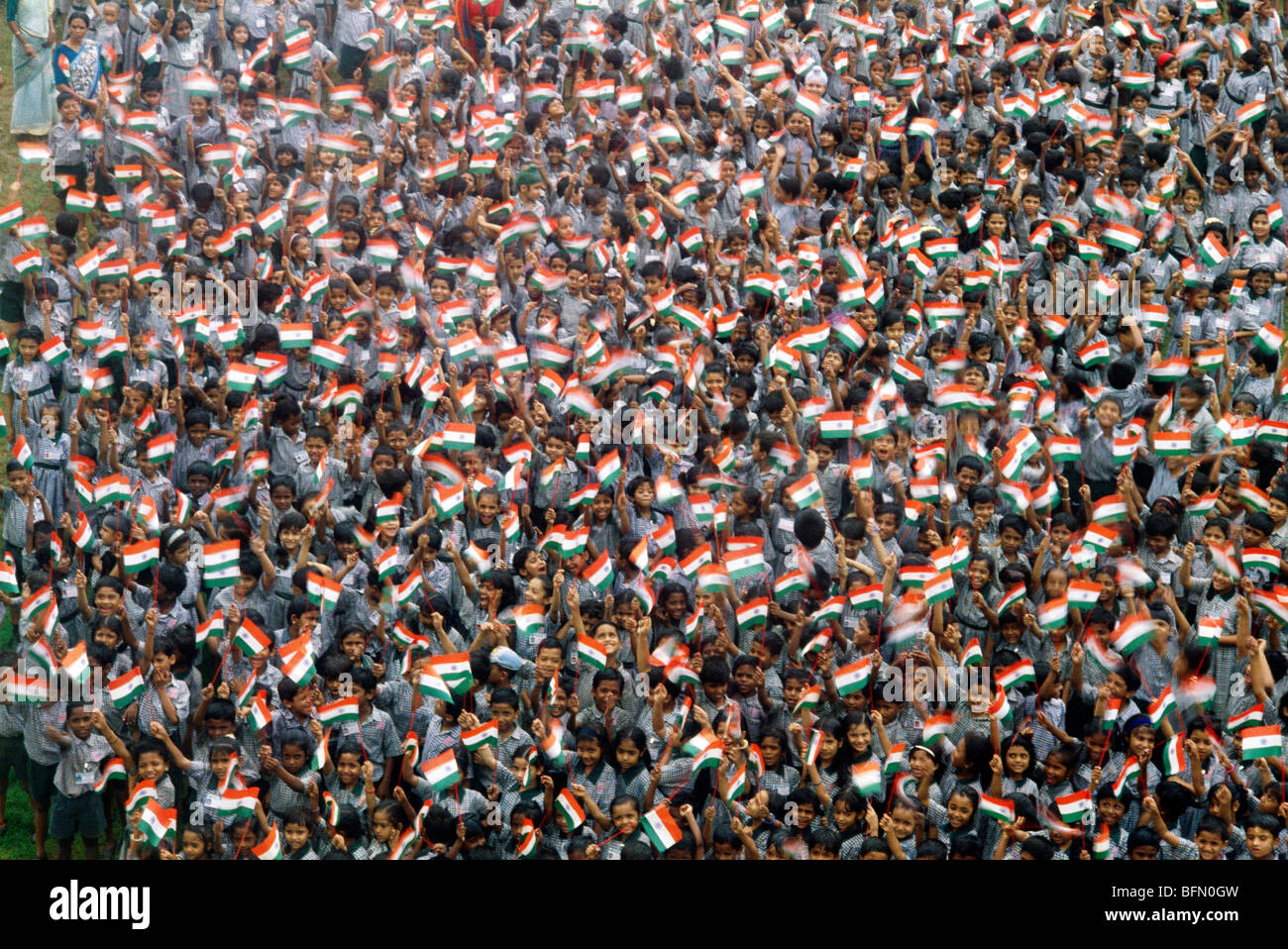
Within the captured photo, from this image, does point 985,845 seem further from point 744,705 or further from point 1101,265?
point 1101,265

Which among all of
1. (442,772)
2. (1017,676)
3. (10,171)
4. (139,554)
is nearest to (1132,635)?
(1017,676)

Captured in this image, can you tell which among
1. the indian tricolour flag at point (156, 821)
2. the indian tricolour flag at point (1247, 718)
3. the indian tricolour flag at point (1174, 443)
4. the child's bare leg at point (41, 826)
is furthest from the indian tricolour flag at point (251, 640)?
the indian tricolour flag at point (1174, 443)

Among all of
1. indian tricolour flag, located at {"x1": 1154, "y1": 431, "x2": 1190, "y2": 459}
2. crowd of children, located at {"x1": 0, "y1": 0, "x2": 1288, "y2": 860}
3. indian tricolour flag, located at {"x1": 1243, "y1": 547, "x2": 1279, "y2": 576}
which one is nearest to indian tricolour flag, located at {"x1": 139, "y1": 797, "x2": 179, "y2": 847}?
crowd of children, located at {"x1": 0, "y1": 0, "x2": 1288, "y2": 860}

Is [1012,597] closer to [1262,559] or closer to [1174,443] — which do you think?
[1262,559]

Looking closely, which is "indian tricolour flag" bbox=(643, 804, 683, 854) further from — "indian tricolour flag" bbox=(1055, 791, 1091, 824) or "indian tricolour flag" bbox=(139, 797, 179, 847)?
"indian tricolour flag" bbox=(139, 797, 179, 847)

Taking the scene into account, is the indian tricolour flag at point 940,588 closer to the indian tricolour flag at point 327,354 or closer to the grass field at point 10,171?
the indian tricolour flag at point 327,354
